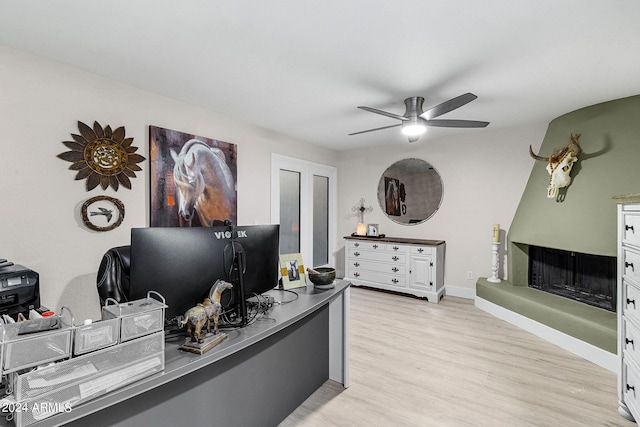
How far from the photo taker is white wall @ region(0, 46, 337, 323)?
7.14 ft

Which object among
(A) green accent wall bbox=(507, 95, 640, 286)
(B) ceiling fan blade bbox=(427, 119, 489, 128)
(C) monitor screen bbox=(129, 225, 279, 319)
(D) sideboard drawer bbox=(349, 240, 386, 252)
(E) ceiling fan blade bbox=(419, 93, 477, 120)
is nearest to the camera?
(C) monitor screen bbox=(129, 225, 279, 319)

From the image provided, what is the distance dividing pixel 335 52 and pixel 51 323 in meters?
2.21

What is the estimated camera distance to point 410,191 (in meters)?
5.03

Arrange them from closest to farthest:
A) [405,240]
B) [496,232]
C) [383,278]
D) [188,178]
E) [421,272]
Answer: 1. [188,178]
2. [496,232]
3. [421,272]
4. [405,240]
5. [383,278]

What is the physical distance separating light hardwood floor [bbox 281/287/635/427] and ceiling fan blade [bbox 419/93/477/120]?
2.27 meters

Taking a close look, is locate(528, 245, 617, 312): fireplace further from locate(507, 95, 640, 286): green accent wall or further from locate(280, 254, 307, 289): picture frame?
locate(280, 254, 307, 289): picture frame

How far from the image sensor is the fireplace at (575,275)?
9.90ft

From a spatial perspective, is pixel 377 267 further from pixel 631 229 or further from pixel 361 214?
pixel 631 229

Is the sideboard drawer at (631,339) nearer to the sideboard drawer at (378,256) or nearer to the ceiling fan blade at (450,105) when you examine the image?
the ceiling fan blade at (450,105)

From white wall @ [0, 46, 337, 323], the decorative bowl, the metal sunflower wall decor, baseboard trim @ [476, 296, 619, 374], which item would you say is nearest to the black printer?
white wall @ [0, 46, 337, 323]

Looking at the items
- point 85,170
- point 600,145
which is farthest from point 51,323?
point 600,145

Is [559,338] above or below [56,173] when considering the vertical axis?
below

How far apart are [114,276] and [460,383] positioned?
2674mm


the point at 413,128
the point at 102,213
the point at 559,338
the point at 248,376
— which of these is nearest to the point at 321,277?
the point at 248,376
